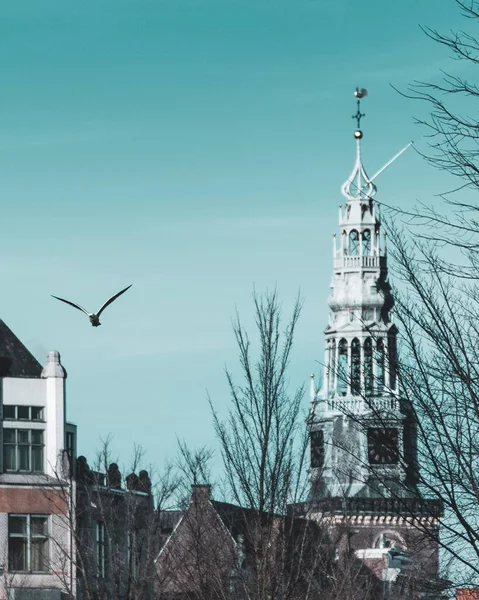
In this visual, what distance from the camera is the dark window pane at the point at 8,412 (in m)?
57.6

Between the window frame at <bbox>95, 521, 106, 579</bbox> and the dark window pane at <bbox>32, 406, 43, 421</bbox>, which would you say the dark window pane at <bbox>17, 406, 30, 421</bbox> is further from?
the window frame at <bbox>95, 521, 106, 579</bbox>

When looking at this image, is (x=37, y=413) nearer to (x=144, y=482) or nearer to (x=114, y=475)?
(x=114, y=475)

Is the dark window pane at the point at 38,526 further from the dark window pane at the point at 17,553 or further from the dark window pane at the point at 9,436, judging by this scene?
the dark window pane at the point at 9,436

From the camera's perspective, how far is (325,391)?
12269cm

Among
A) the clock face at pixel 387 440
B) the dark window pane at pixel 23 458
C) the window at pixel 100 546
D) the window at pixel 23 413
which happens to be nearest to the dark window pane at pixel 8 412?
the window at pixel 23 413

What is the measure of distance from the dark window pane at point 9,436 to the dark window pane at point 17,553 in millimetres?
3298

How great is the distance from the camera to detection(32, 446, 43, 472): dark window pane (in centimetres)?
5806

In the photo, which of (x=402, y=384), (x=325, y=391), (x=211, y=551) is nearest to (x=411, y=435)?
(x=402, y=384)

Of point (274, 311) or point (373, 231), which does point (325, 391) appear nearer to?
point (373, 231)

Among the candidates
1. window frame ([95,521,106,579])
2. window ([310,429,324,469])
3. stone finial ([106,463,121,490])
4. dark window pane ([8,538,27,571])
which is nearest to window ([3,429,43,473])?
dark window pane ([8,538,27,571])

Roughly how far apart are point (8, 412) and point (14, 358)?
4.37 metres

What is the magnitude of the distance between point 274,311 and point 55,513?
84.5 feet

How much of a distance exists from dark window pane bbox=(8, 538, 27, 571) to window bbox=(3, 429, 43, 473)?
243 centimetres

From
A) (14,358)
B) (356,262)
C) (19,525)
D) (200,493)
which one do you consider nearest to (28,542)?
(19,525)
